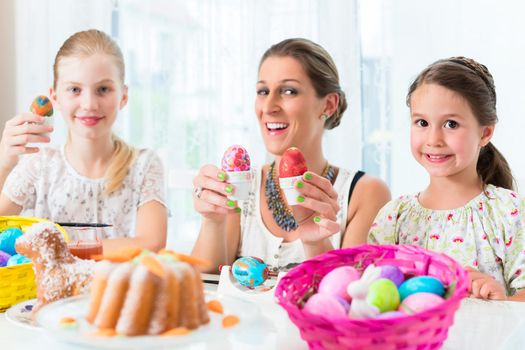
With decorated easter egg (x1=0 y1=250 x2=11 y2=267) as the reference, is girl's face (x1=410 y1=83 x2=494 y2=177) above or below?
above

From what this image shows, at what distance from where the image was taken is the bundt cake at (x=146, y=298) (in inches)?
31.9

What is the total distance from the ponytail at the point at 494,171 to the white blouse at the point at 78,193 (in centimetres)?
100

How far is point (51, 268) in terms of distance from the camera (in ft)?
3.41

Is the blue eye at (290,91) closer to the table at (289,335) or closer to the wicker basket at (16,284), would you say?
the table at (289,335)

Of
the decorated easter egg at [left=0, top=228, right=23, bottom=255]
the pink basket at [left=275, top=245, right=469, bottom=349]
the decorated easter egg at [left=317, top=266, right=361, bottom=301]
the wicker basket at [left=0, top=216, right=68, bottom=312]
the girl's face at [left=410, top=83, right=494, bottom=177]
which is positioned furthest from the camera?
the girl's face at [left=410, top=83, right=494, bottom=177]

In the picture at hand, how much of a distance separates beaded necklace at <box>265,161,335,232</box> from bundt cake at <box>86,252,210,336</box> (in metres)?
0.96

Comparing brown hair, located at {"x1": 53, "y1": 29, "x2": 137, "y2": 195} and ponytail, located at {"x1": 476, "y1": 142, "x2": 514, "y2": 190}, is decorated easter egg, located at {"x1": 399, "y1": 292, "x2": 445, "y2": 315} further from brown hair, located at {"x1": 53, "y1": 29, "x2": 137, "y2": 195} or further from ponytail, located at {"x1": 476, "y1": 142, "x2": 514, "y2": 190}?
brown hair, located at {"x1": 53, "y1": 29, "x2": 137, "y2": 195}

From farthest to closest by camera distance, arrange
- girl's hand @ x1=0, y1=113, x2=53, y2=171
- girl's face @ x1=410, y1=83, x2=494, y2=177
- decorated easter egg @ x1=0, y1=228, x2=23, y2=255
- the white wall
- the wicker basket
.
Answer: the white wall < girl's hand @ x1=0, y1=113, x2=53, y2=171 < girl's face @ x1=410, y1=83, x2=494, y2=177 < decorated easter egg @ x1=0, y1=228, x2=23, y2=255 < the wicker basket

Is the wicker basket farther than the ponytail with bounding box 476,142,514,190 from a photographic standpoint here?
No

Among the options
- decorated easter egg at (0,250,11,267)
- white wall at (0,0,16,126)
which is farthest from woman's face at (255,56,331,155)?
white wall at (0,0,16,126)

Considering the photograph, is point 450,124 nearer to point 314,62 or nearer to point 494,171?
point 494,171

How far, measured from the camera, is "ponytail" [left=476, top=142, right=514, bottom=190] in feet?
5.49

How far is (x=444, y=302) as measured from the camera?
80 cm

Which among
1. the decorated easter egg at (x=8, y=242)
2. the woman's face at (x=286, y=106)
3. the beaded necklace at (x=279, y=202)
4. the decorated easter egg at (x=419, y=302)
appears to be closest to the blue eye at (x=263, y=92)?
the woman's face at (x=286, y=106)
